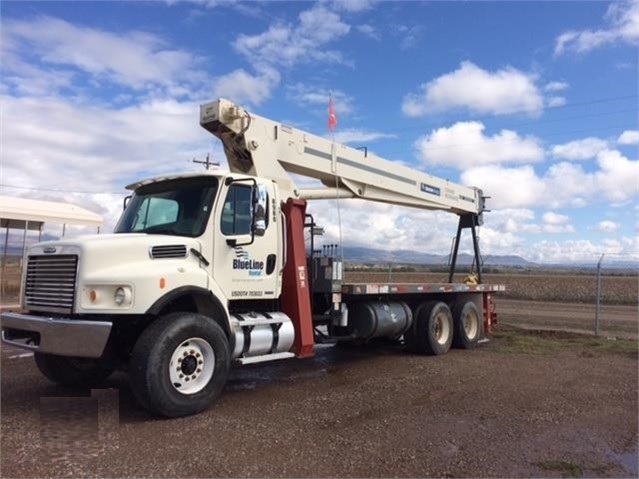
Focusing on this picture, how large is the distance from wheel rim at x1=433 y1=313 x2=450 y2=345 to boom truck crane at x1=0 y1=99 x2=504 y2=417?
112cm

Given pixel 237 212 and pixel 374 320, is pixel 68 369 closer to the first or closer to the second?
pixel 237 212

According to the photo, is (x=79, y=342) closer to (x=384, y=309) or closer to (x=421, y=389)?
(x=421, y=389)

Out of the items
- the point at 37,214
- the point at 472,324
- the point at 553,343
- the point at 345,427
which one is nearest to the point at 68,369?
the point at 345,427

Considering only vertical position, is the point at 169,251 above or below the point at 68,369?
above

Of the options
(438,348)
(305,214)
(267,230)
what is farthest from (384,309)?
(267,230)

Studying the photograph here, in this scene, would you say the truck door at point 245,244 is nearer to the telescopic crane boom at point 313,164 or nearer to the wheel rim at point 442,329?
the telescopic crane boom at point 313,164

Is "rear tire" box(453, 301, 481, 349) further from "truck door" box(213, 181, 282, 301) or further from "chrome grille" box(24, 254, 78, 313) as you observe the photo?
"chrome grille" box(24, 254, 78, 313)

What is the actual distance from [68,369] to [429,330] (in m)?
6.19

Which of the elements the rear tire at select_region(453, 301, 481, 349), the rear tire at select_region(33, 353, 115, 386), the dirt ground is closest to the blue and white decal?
the rear tire at select_region(453, 301, 481, 349)

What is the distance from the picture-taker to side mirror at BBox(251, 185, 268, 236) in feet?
23.1

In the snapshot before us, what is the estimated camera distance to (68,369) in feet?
23.9

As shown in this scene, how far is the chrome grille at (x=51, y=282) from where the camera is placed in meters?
5.92

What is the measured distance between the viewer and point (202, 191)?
23.2 ft

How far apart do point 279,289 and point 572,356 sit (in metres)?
6.32
